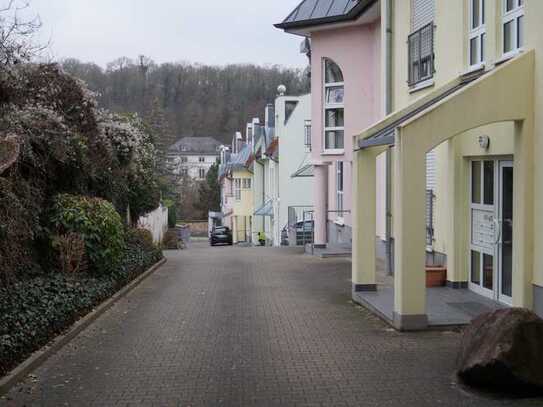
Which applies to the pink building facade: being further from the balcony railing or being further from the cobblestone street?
→ the cobblestone street

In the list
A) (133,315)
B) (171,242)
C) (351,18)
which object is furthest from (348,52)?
(171,242)

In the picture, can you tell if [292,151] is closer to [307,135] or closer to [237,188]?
[307,135]

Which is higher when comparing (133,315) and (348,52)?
(348,52)

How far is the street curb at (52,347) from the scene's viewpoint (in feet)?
22.8

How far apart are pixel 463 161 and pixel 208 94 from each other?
5326cm

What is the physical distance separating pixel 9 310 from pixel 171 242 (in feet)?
95.2

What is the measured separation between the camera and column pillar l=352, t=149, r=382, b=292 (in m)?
11.8

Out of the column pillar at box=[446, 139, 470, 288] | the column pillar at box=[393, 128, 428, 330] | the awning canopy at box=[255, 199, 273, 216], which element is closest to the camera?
the column pillar at box=[393, 128, 428, 330]

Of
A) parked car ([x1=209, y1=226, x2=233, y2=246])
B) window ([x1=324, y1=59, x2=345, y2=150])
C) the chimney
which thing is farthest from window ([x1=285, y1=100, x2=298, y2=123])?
window ([x1=324, y1=59, x2=345, y2=150])

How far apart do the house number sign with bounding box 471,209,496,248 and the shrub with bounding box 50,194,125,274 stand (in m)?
5.99

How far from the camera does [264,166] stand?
162ft

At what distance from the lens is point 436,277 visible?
40.4 feet

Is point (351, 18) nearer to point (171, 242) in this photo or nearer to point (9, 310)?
point (9, 310)

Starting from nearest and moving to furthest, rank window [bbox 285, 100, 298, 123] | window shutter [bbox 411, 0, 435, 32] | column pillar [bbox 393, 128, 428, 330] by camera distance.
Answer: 1. column pillar [bbox 393, 128, 428, 330]
2. window shutter [bbox 411, 0, 435, 32]
3. window [bbox 285, 100, 298, 123]
